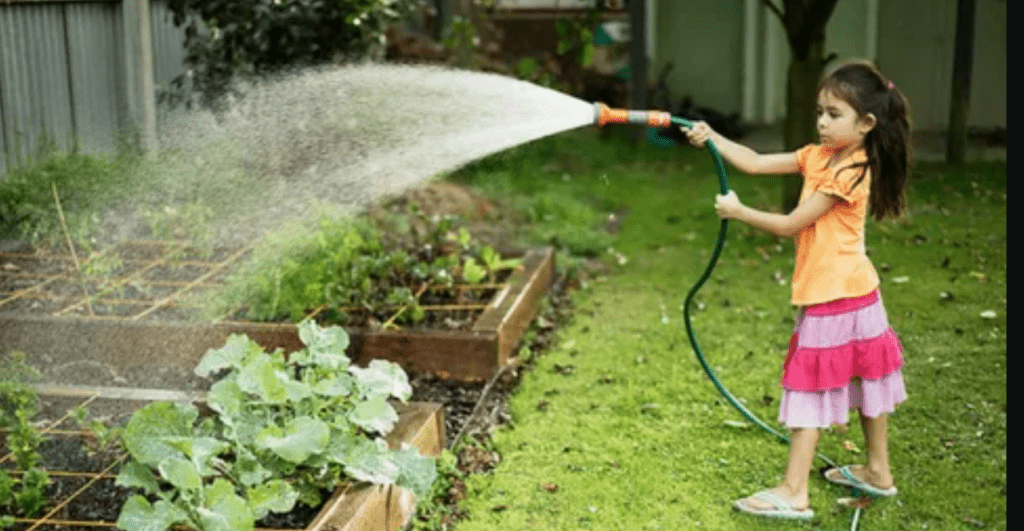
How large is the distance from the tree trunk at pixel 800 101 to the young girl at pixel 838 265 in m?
3.52

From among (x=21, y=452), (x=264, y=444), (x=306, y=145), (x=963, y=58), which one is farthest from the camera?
(x=963, y=58)

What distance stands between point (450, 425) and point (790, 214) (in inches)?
58.6

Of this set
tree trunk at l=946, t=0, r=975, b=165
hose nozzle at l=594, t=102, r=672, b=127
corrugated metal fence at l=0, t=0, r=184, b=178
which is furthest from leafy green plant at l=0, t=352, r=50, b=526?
tree trunk at l=946, t=0, r=975, b=165

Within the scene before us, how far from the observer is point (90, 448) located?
3.77 meters

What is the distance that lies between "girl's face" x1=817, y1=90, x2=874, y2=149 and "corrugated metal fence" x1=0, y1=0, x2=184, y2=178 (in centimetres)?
394

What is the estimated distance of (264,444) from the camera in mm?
3143

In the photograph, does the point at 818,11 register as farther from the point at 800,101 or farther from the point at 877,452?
the point at 877,452

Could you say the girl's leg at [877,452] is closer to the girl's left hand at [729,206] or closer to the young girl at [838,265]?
the young girl at [838,265]

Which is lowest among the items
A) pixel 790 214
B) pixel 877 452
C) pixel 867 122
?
pixel 877 452

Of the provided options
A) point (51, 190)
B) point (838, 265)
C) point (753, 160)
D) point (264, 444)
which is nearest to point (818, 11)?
point (753, 160)

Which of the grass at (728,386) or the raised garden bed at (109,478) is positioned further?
the grass at (728,386)

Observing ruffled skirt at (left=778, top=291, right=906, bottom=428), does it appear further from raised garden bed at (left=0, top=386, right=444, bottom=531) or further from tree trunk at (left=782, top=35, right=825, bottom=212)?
tree trunk at (left=782, top=35, right=825, bottom=212)

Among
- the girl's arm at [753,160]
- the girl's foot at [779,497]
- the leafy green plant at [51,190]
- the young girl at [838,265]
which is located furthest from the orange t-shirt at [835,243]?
the leafy green plant at [51,190]

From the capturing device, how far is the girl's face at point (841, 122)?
3.69m
